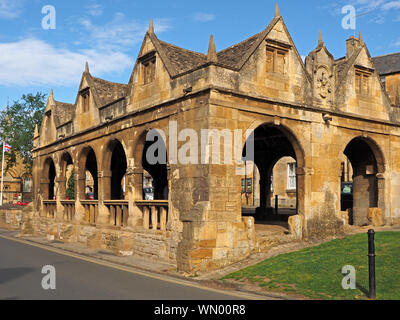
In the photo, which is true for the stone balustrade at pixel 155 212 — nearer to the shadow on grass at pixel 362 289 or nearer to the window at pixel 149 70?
the window at pixel 149 70

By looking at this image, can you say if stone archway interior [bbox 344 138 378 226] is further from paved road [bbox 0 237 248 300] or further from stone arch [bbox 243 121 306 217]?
paved road [bbox 0 237 248 300]

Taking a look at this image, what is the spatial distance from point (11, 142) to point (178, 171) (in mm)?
43935

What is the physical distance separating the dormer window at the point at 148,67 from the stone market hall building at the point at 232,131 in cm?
5

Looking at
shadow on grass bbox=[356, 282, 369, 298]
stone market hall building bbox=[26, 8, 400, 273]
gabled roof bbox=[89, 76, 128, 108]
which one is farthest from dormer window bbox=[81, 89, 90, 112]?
shadow on grass bbox=[356, 282, 369, 298]

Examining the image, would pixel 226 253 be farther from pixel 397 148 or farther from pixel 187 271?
pixel 397 148

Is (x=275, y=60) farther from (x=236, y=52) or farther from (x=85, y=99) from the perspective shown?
(x=85, y=99)

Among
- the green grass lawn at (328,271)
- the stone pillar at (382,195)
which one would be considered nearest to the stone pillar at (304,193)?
the green grass lawn at (328,271)

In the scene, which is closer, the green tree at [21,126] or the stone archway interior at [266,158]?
the stone archway interior at [266,158]

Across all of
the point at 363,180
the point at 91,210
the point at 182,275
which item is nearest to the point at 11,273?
the point at 182,275

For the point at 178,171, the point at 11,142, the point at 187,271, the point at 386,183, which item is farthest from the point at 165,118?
the point at 11,142

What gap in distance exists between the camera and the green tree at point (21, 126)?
5247 centimetres

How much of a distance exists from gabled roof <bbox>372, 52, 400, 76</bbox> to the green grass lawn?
23.6 meters

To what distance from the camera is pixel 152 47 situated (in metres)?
15.8

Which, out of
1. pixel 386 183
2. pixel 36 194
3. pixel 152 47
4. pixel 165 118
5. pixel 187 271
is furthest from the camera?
pixel 36 194
